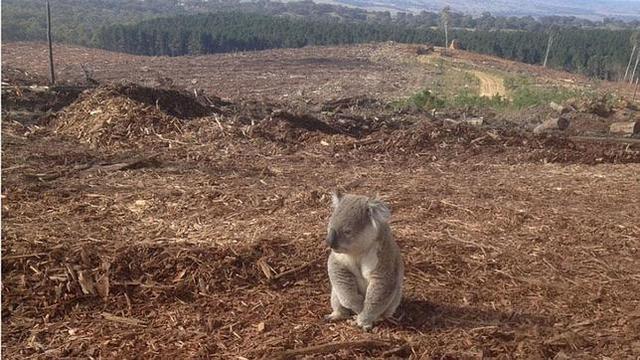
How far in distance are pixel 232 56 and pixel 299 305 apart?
4201cm

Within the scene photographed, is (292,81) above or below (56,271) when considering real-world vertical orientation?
below

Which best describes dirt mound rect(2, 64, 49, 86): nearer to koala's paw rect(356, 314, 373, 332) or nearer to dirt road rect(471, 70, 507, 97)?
koala's paw rect(356, 314, 373, 332)

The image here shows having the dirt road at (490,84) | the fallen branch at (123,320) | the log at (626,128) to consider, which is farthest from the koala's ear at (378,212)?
the dirt road at (490,84)

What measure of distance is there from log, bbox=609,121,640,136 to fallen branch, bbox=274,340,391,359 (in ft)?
43.9

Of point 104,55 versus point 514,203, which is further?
point 104,55

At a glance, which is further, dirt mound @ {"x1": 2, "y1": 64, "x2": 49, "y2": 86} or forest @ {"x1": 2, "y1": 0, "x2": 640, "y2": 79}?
forest @ {"x1": 2, "y1": 0, "x2": 640, "y2": 79}

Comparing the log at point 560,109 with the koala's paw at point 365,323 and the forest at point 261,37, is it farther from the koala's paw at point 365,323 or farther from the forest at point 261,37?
the forest at point 261,37

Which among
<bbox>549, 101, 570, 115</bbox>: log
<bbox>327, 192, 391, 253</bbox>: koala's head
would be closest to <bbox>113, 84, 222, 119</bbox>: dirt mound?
<bbox>327, 192, 391, 253</bbox>: koala's head

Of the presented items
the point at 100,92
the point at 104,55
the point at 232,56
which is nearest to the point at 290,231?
the point at 100,92

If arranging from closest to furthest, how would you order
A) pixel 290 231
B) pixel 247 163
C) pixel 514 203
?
pixel 290 231
pixel 514 203
pixel 247 163

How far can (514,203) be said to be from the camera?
840cm

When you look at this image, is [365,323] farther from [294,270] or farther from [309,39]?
[309,39]

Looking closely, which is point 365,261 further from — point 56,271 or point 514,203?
point 514,203

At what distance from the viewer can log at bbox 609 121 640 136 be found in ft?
52.4
